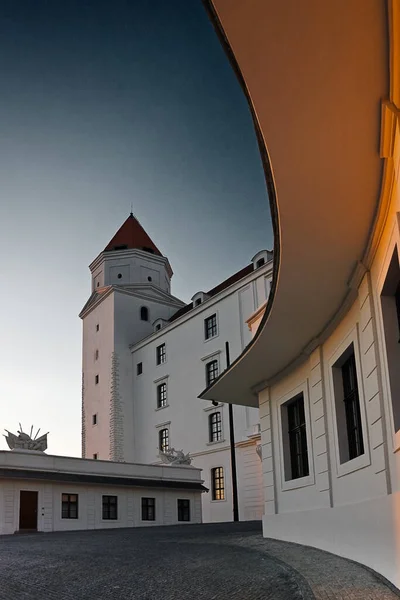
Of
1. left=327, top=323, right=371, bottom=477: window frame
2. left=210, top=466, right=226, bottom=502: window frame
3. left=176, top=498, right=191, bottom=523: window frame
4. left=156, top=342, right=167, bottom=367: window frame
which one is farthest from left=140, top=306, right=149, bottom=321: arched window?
left=327, top=323, right=371, bottom=477: window frame

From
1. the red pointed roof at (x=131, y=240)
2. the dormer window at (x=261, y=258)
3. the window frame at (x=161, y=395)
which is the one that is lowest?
the window frame at (x=161, y=395)

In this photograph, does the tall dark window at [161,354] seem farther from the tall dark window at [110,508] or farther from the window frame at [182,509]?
the tall dark window at [110,508]

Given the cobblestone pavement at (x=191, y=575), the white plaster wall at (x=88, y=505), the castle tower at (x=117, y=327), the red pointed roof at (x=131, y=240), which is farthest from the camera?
the red pointed roof at (x=131, y=240)

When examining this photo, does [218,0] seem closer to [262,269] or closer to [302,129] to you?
[302,129]

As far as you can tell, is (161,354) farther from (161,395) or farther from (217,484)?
(217,484)

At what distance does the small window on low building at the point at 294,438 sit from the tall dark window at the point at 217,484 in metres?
27.3

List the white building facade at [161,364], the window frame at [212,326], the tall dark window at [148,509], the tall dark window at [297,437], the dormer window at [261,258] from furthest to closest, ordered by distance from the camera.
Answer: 1. the window frame at [212,326]
2. the dormer window at [261,258]
3. the white building facade at [161,364]
4. the tall dark window at [148,509]
5. the tall dark window at [297,437]

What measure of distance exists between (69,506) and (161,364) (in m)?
21.6

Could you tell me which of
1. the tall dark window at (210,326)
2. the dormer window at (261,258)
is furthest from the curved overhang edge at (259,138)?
the tall dark window at (210,326)

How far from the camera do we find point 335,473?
11.2m

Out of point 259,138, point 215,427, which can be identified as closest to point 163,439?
point 215,427

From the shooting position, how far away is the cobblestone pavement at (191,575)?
733 cm

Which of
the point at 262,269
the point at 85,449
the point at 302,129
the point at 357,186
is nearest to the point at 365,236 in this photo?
the point at 357,186

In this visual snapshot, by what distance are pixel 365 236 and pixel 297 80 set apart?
133 inches
